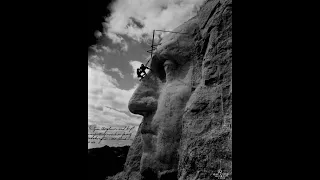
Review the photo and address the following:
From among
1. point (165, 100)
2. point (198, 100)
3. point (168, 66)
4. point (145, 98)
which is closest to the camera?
point (198, 100)

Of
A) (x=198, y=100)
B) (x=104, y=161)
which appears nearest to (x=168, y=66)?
(x=198, y=100)

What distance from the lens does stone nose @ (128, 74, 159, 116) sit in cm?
377

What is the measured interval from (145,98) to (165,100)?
366mm

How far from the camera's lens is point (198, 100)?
122 inches

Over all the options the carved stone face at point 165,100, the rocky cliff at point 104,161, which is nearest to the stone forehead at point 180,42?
the carved stone face at point 165,100

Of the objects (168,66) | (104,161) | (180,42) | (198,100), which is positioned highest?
(180,42)

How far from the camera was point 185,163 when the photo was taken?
10.0ft

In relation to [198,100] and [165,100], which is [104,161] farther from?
[198,100]

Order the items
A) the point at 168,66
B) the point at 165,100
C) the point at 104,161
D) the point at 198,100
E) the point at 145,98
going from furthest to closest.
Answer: the point at 104,161 → the point at 145,98 → the point at 168,66 → the point at 165,100 → the point at 198,100
